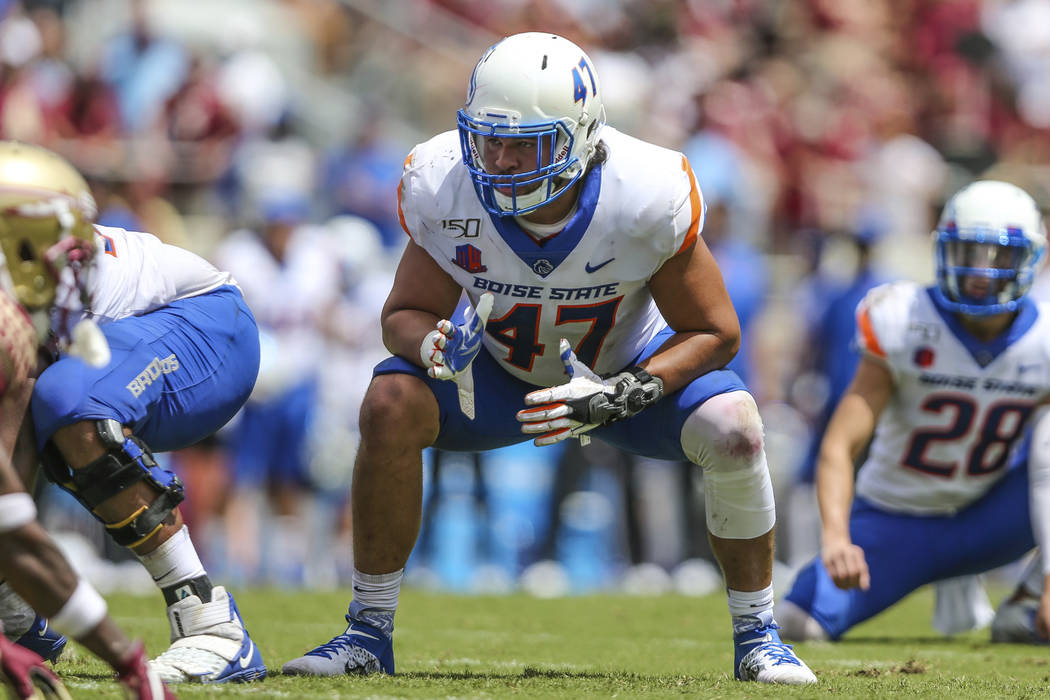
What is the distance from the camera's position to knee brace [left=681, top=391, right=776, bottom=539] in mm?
3969

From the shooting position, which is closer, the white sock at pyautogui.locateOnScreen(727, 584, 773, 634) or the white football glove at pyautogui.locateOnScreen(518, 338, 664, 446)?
the white football glove at pyautogui.locateOnScreen(518, 338, 664, 446)

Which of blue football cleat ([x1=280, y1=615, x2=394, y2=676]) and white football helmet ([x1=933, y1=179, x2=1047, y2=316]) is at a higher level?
white football helmet ([x1=933, y1=179, x2=1047, y2=316])

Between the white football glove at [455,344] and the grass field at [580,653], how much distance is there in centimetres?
80

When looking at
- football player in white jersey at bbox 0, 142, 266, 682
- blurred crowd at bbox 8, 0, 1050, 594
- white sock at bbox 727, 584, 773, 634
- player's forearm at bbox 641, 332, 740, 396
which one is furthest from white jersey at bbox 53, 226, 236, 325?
blurred crowd at bbox 8, 0, 1050, 594

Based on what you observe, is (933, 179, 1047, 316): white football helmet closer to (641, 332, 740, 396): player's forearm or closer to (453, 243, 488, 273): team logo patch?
(641, 332, 740, 396): player's forearm

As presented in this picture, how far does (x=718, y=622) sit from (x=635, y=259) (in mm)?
2687

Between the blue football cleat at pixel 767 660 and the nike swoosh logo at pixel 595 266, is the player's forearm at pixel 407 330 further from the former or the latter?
the blue football cleat at pixel 767 660

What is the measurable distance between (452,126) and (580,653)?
705cm

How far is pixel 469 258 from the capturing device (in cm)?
408

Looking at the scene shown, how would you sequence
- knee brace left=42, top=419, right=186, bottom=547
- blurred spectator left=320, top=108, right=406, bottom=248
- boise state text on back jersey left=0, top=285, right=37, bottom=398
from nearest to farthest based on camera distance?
boise state text on back jersey left=0, top=285, right=37, bottom=398, knee brace left=42, top=419, right=186, bottom=547, blurred spectator left=320, top=108, right=406, bottom=248

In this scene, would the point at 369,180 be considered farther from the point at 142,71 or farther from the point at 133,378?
the point at 133,378

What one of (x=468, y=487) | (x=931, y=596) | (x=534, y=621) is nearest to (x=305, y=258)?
(x=468, y=487)

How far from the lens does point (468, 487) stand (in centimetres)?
905

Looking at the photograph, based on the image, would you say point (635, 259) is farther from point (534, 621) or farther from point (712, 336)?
point (534, 621)
